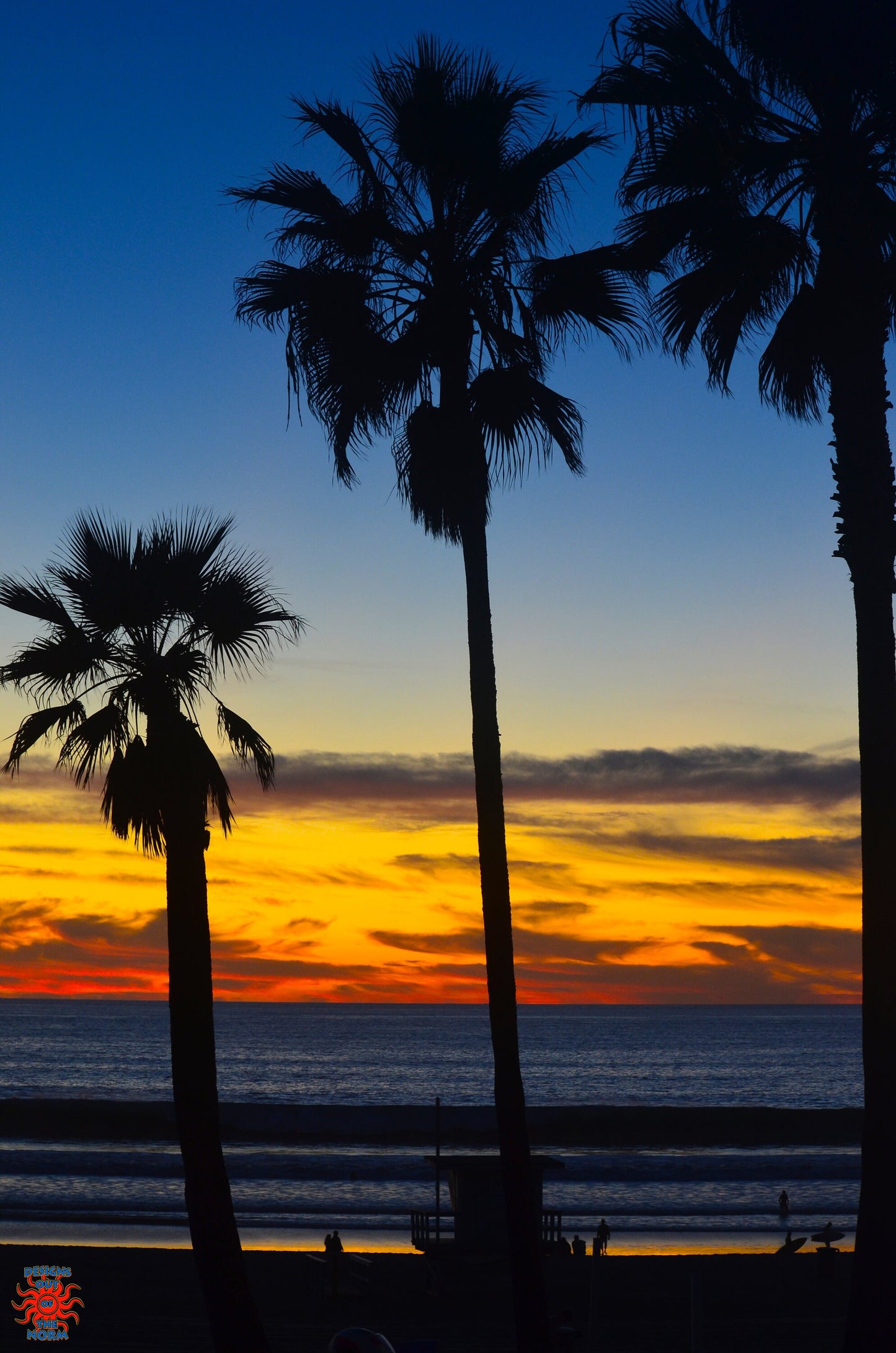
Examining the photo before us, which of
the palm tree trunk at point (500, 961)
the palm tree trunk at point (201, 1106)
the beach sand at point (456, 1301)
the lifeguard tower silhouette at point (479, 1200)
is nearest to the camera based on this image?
the palm tree trunk at point (500, 961)

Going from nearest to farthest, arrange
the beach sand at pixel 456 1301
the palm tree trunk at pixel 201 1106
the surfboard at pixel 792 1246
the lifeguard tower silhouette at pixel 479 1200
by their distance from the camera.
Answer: the palm tree trunk at pixel 201 1106 → the beach sand at pixel 456 1301 → the lifeguard tower silhouette at pixel 479 1200 → the surfboard at pixel 792 1246

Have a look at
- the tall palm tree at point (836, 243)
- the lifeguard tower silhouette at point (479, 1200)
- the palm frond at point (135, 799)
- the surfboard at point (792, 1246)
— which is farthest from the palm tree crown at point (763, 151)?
the surfboard at point (792, 1246)

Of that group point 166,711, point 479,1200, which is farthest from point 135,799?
point 479,1200

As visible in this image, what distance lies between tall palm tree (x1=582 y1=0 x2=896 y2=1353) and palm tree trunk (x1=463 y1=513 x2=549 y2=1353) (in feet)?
9.70

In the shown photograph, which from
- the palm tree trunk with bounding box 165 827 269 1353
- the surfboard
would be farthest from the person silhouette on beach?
the surfboard

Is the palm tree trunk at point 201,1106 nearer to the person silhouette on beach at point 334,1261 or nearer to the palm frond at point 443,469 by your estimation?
the palm frond at point 443,469

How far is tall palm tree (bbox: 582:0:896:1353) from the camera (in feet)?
36.9

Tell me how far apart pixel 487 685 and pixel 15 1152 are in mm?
42630

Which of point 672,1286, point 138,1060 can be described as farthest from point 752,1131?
point 138,1060

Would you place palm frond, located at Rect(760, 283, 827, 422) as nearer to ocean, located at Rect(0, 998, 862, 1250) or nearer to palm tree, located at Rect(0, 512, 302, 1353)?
palm tree, located at Rect(0, 512, 302, 1353)

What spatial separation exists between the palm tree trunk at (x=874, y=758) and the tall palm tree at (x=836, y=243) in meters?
0.01

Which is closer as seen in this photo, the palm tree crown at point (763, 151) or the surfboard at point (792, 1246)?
the palm tree crown at point (763, 151)

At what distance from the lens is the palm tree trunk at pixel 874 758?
11.0 metres

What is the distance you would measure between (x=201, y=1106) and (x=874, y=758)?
7.69 m
